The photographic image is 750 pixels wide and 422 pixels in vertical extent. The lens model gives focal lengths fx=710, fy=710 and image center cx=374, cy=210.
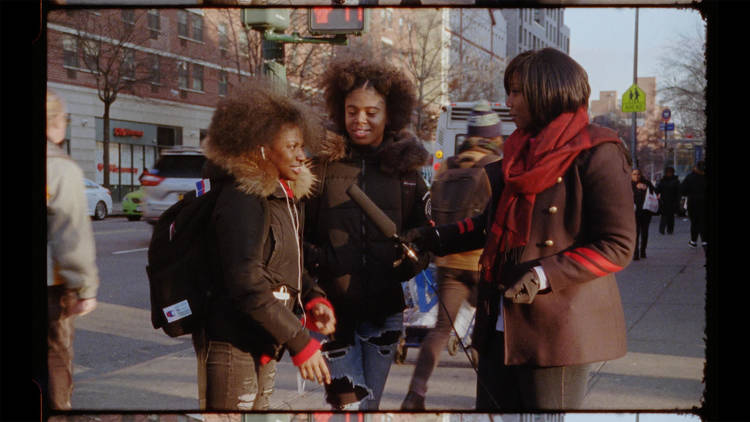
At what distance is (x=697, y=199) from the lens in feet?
9.89

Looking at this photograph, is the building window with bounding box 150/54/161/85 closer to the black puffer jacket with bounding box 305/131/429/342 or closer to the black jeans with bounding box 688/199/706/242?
the black puffer jacket with bounding box 305/131/429/342

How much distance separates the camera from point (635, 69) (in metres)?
3.08

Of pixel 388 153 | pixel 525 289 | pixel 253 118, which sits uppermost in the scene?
pixel 253 118

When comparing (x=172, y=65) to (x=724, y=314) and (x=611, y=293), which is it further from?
(x=724, y=314)

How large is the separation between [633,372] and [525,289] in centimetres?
122

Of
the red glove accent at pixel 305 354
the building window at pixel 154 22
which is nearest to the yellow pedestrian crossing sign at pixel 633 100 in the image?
the red glove accent at pixel 305 354

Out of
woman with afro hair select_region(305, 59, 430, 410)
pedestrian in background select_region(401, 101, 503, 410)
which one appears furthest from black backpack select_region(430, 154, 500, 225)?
woman with afro hair select_region(305, 59, 430, 410)

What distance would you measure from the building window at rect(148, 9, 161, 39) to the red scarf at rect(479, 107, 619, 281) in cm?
157

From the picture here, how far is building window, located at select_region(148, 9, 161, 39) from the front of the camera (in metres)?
3.01

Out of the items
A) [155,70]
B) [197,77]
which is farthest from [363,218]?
[155,70]

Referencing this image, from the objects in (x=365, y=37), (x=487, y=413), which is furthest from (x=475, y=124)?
(x=487, y=413)

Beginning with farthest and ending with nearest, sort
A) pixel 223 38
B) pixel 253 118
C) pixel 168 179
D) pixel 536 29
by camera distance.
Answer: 1. pixel 168 179
2. pixel 223 38
3. pixel 536 29
4. pixel 253 118

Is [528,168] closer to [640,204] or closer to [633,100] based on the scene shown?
[640,204]

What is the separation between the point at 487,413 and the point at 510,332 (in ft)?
1.60
